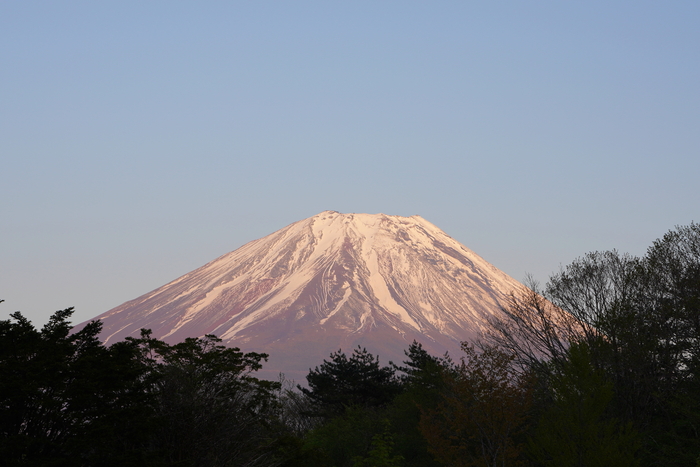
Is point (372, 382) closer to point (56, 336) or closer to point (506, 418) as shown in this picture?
point (506, 418)

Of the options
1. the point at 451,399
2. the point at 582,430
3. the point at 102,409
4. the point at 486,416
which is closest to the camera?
the point at 102,409

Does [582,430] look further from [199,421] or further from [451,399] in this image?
[199,421]

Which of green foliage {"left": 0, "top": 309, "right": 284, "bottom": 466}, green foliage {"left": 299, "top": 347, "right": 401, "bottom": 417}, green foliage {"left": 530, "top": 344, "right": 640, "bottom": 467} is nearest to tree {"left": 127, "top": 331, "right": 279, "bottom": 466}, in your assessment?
green foliage {"left": 0, "top": 309, "right": 284, "bottom": 466}

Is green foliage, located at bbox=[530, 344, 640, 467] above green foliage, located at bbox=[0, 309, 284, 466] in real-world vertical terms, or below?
below

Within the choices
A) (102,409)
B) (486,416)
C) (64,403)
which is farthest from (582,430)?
(64,403)

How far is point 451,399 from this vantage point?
33250 mm

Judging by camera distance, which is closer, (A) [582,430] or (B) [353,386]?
(A) [582,430]

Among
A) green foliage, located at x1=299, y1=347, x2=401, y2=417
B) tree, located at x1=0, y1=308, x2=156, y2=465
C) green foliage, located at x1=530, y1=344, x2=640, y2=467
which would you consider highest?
tree, located at x1=0, y1=308, x2=156, y2=465

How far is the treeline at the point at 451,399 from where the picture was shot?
70.0ft

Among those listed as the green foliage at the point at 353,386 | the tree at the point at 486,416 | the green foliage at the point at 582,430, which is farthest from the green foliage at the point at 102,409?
the green foliage at the point at 353,386

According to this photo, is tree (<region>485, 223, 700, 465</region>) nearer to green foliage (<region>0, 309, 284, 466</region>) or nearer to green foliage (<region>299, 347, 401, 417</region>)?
green foliage (<region>0, 309, 284, 466</region>)

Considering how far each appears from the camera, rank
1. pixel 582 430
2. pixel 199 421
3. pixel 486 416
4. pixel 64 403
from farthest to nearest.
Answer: pixel 486 416, pixel 582 430, pixel 199 421, pixel 64 403

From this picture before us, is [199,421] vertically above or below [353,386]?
above

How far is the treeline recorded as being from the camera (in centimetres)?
2133
